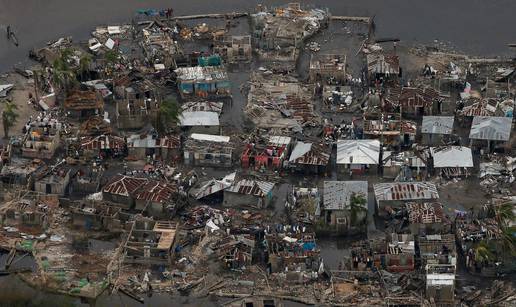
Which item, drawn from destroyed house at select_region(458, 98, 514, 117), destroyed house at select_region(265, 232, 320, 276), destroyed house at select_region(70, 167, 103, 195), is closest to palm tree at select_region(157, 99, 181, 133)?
destroyed house at select_region(70, 167, 103, 195)

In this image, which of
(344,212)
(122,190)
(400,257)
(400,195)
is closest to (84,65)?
(122,190)

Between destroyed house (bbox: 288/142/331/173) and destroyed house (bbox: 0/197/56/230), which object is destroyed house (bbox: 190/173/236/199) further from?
destroyed house (bbox: 0/197/56/230)

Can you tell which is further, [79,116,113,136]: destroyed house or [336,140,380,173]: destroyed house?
[79,116,113,136]: destroyed house

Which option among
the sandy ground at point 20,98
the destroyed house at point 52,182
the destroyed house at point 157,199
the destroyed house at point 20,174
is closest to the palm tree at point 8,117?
the sandy ground at point 20,98

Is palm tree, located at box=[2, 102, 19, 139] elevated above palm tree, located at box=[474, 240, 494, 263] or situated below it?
above

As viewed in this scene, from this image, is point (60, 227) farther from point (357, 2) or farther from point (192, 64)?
point (357, 2)
